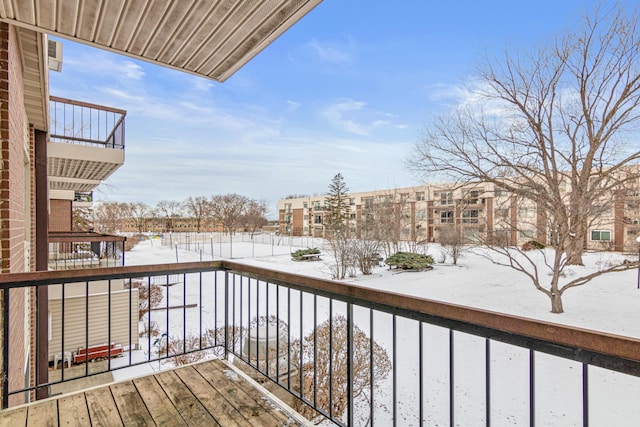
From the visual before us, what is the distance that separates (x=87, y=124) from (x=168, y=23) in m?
5.87

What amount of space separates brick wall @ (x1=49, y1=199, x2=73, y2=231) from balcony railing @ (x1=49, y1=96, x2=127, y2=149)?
25.8 ft

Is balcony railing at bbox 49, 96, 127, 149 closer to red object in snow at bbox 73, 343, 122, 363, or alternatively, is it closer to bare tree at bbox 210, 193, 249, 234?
red object in snow at bbox 73, 343, 122, 363

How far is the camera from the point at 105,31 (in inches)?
84.8

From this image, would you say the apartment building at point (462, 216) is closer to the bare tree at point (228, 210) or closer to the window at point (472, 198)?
the window at point (472, 198)

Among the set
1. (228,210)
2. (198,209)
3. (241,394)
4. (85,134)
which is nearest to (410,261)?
(85,134)

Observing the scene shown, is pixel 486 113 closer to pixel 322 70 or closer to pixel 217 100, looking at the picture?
pixel 322 70

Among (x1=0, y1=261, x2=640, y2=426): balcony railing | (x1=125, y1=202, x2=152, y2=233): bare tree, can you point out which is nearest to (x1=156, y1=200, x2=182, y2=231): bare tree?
(x1=125, y1=202, x2=152, y2=233): bare tree

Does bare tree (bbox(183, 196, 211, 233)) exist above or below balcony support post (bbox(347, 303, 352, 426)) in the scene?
above

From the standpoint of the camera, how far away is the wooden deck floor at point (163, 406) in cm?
177

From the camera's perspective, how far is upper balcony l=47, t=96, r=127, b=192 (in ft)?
20.9

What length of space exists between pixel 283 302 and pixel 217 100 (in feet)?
34.9

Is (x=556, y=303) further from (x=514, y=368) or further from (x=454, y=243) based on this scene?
(x=454, y=243)

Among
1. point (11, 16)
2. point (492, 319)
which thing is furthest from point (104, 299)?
point (492, 319)

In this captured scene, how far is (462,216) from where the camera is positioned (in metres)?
21.3
